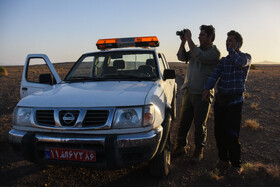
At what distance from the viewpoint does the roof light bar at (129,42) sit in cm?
451

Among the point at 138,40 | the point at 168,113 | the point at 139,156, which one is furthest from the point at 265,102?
the point at 139,156

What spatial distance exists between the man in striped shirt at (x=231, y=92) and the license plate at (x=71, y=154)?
1.79 meters

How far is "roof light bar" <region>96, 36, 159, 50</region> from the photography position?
4508 millimetres

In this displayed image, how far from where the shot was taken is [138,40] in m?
4.57

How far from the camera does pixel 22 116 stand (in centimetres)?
260

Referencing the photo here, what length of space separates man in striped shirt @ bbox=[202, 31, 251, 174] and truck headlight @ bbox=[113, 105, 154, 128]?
3.71 ft

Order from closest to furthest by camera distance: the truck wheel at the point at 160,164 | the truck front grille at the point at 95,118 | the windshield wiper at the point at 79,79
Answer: the truck front grille at the point at 95,118 → the truck wheel at the point at 160,164 → the windshield wiper at the point at 79,79

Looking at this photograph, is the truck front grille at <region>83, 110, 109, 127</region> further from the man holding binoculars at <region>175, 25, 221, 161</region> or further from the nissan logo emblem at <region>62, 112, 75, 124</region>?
the man holding binoculars at <region>175, 25, 221, 161</region>

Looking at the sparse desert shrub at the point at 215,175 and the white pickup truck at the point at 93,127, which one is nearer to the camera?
the white pickup truck at the point at 93,127

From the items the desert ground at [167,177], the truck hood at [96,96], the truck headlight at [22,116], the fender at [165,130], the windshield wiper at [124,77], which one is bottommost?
the desert ground at [167,177]

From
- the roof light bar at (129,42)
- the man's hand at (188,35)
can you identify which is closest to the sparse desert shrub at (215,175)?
the man's hand at (188,35)

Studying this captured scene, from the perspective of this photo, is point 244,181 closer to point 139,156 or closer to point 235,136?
point 235,136

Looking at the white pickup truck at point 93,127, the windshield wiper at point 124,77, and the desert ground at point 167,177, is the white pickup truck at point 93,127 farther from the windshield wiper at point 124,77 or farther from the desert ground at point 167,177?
the windshield wiper at point 124,77

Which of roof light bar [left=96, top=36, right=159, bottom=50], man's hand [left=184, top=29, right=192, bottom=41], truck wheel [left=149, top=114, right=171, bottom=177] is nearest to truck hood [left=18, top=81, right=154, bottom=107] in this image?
truck wheel [left=149, top=114, right=171, bottom=177]
